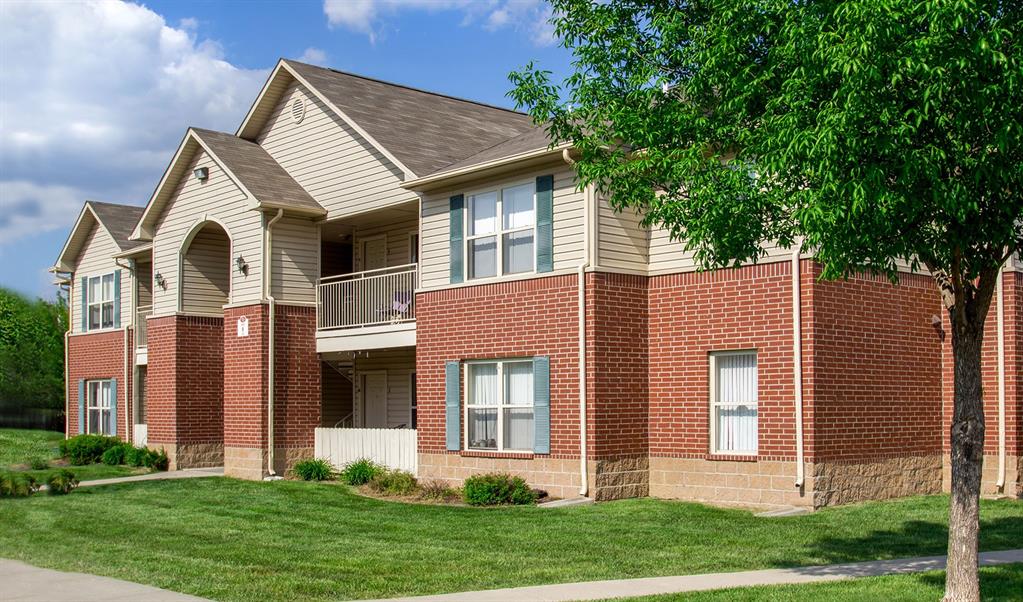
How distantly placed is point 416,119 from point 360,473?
8544 millimetres

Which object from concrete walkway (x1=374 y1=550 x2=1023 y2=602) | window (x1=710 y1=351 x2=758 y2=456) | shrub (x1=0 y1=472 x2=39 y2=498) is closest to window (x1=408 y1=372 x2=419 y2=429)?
shrub (x1=0 y1=472 x2=39 y2=498)

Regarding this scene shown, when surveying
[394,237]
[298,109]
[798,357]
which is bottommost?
[798,357]

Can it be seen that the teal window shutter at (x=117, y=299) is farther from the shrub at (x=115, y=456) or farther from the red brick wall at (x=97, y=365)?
the shrub at (x=115, y=456)

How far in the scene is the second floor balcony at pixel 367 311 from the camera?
76.5 ft

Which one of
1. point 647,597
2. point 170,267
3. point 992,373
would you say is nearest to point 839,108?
point 647,597

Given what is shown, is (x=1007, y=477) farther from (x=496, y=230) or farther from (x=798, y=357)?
(x=496, y=230)

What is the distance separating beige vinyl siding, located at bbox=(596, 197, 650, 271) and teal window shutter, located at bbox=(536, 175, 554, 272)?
3.10 ft

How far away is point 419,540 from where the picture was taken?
1495 cm

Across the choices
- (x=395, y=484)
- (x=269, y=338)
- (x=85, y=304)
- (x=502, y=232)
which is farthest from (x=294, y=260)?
(x=85, y=304)

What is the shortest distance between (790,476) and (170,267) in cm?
1676

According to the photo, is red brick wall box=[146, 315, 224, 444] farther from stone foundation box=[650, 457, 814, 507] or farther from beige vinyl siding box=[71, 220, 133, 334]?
stone foundation box=[650, 457, 814, 507]

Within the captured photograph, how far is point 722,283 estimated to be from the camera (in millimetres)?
18672

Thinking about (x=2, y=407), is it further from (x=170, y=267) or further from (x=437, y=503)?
(x=437, y=503)

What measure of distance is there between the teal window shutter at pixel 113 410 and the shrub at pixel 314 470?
1087 cm
